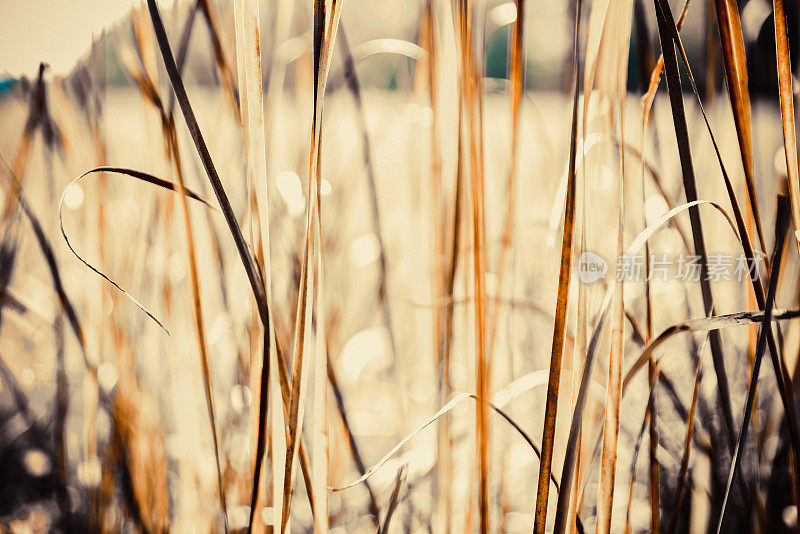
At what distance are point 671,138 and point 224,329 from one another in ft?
1.14

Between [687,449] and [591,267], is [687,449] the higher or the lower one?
the lower one

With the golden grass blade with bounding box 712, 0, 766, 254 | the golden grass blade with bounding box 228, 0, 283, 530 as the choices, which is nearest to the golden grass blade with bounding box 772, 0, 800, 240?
the golden grass blade with bounding box 712, 0, 766, 254

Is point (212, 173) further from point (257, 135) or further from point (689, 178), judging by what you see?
point (689, 178)

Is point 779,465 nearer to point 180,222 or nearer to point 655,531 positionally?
point 655,531

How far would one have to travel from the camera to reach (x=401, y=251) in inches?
12.5

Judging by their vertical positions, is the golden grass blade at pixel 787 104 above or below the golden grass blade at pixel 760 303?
above

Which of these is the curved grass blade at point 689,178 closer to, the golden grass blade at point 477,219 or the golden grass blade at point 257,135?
the golden grass blade at point 477,219

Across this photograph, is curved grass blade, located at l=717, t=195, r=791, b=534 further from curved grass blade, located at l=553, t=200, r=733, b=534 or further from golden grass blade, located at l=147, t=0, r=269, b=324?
golden grass blade, located at l=147, t=0, r=269, b=324

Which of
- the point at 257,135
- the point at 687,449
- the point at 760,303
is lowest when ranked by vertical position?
the point at 687,449

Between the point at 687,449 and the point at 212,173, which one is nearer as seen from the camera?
the point at 212,173

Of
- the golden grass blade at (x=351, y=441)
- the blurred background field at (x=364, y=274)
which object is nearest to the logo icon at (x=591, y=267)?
the blurred background field at (x=364, y=274)

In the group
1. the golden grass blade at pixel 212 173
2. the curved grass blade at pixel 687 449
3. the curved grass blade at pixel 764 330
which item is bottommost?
the curved grass blade at pixel 687 449

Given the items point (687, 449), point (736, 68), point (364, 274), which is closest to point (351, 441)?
point (364, 274)

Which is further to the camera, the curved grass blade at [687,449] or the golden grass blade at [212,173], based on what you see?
the curved grass blade at [687,449]
